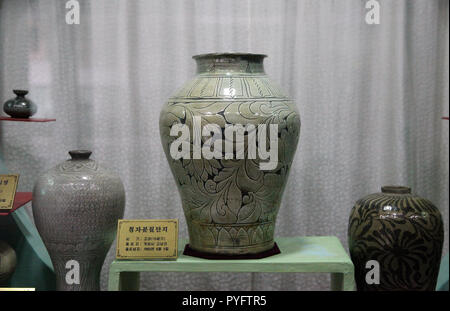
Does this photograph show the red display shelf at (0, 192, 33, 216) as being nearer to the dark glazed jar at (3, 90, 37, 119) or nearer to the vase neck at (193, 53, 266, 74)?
the dark glazed jar at (3, 90, 37, 119)

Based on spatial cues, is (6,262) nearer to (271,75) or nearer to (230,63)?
(230,63)

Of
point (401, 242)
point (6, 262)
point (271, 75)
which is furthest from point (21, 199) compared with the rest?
point (401, 242)

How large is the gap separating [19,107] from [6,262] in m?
0.50

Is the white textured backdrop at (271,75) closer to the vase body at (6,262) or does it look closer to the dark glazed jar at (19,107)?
the dark glazed jar at (19,107)

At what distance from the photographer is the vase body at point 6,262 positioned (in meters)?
1.70

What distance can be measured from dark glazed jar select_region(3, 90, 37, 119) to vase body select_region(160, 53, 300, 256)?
1.86ft

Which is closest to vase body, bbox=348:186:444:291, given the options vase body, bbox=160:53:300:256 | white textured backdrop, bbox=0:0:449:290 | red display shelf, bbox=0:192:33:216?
vase body, bbox=160:53:300:256

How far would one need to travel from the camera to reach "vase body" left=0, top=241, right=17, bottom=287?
170cm

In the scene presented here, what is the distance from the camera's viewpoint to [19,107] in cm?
178

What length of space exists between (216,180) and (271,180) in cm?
15

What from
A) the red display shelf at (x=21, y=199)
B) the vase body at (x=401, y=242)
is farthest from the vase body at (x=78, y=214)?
the vase body at (x=401, y=242)

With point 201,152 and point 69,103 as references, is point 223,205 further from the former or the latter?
point 69,103

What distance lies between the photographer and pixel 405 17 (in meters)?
1.93

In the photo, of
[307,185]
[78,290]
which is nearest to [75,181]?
[78,290]
